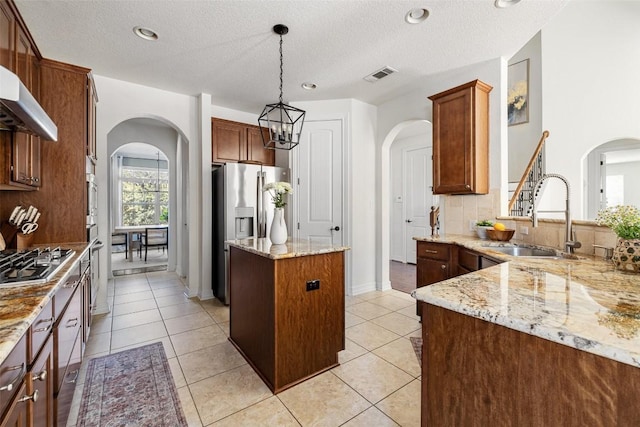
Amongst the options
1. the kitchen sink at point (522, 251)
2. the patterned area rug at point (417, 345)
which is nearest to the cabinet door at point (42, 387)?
the patterned area rug at point (417, 345)

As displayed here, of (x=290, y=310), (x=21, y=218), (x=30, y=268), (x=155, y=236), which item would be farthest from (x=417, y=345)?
(x=155, y=236)

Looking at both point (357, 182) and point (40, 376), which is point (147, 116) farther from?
point (40, 376)

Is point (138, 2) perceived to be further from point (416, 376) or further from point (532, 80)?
point (532, 80)

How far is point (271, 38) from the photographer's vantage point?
2.56 metres

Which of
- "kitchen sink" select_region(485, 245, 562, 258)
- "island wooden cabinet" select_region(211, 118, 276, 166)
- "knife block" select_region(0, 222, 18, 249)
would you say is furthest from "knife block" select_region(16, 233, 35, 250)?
"kitchen sink" select_region(485, 245, 562, 258)

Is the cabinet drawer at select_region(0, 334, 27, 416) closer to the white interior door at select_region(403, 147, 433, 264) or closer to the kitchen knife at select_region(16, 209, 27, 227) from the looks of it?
the kitchen knife at select_region(16, 209, 27, 227)

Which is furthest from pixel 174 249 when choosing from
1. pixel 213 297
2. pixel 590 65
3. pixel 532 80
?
pixel 590 65

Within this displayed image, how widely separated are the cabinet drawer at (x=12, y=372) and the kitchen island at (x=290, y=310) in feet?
3.89

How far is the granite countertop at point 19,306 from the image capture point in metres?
0.77

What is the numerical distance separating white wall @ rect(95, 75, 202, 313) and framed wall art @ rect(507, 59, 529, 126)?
4.94 m

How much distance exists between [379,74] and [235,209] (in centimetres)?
240

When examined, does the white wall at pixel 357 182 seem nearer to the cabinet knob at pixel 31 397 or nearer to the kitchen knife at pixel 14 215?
the kitchen knife at pixel 14 215

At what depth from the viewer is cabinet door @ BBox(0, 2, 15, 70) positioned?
1.79 metres

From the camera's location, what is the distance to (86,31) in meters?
2.43
